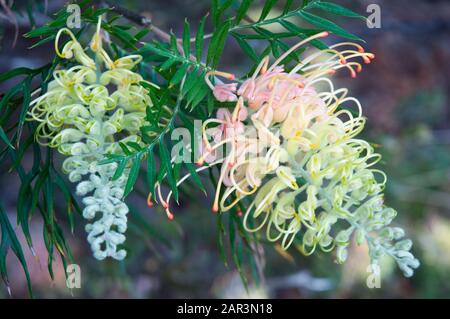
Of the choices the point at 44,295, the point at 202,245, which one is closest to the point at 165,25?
the point at 202,245

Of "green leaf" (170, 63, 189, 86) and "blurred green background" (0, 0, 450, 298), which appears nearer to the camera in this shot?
"green leaf" (170, 63, 189, 86)

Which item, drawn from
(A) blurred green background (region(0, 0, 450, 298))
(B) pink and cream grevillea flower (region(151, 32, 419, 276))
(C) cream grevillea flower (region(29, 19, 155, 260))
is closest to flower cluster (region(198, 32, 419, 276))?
(B) pink and cream grevillea flower (region(151, 32, 419, 276))

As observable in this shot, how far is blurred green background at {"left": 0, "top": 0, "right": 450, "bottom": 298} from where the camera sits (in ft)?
6.07

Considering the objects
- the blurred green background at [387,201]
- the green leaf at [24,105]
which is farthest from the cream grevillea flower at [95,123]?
the blurred green background at [387,201]

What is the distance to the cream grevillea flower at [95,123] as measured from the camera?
67 cm

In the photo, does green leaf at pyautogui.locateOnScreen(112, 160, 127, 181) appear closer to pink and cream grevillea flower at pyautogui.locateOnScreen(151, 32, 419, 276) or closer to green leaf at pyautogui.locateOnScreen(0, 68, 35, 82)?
pink and cream grevillea flower at pyautogui.locateOnScreen(151, 32, 419, 276)

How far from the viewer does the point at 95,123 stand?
2.21 ft

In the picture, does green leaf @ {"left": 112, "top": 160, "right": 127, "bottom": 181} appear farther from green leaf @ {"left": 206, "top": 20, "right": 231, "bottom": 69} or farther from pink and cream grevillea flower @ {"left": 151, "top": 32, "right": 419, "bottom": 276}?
green leaf @ {"left": 206, "top": 20, "right": 231, "bottom": 69}

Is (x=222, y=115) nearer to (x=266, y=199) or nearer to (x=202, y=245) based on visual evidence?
(x=266, y=199)

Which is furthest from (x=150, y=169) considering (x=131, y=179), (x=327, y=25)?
(x=327, y=25)

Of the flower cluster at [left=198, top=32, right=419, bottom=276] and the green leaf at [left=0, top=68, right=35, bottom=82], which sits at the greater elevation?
the green leaf at [left=0, top=68, right=35, bottom=82]

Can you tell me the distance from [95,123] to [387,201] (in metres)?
1.51

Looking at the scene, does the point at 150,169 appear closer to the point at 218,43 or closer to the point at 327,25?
the point at 218,43

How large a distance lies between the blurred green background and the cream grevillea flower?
901 mm
